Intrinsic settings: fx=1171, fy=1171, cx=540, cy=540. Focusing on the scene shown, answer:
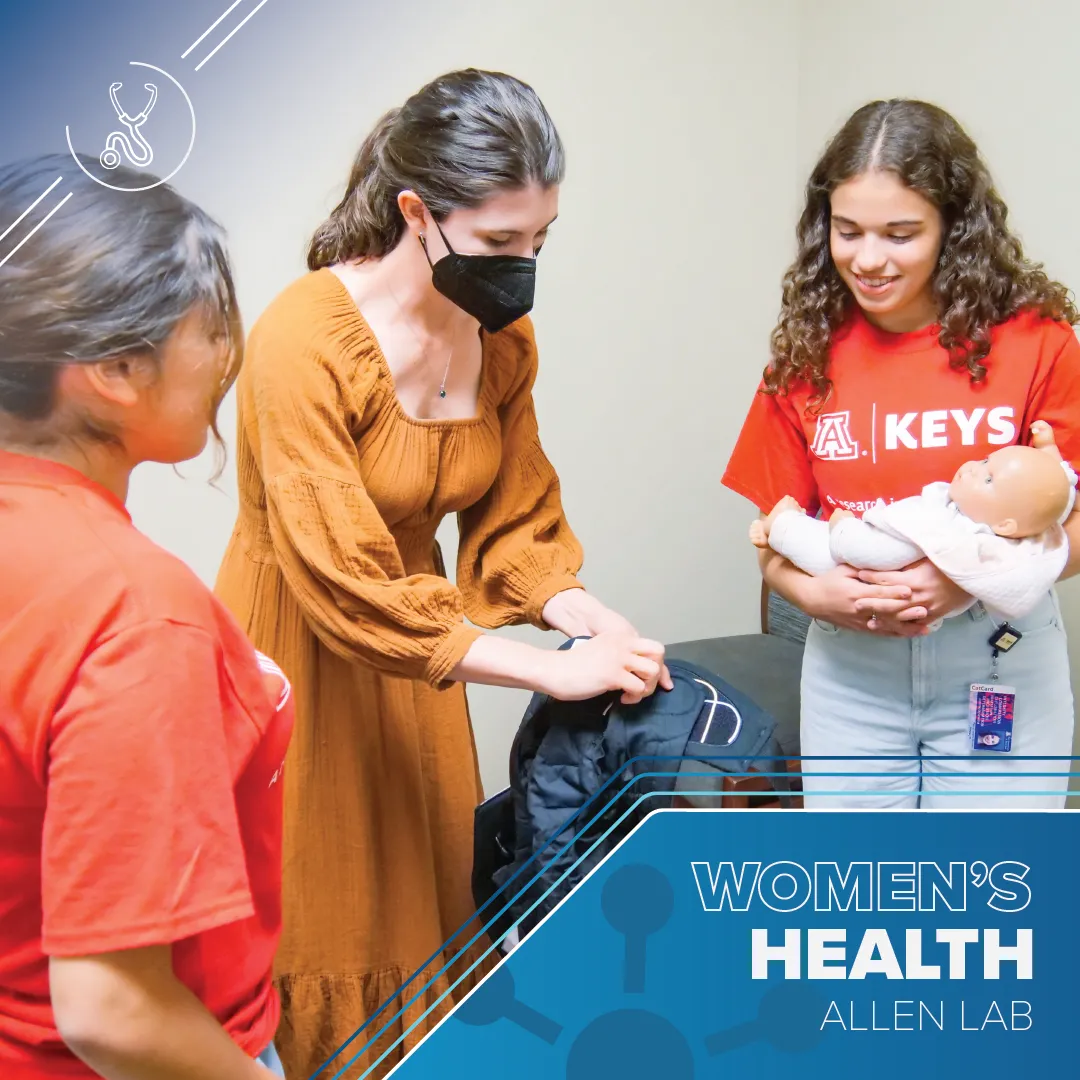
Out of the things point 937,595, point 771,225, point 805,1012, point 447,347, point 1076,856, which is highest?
point 771,225

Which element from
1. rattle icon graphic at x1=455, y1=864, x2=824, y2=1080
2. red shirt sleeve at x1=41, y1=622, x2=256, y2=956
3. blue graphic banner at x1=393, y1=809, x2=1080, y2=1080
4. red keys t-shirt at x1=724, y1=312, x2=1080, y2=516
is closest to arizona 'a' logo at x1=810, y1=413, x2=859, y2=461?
red keys t-shirt at x1=724, y1=312, x2=1080, y2=516

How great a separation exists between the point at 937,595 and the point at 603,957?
0.50m

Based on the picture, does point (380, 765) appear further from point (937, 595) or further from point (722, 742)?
point (937, 595)

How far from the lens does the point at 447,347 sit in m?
1.09

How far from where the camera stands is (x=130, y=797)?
61 cm

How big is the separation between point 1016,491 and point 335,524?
65cm

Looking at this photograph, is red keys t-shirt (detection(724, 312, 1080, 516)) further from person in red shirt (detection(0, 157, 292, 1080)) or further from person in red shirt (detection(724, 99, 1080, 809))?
person in red shirt (detection(0, 157, 292, 1080))

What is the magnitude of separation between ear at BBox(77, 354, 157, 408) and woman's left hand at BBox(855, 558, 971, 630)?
0.78 m

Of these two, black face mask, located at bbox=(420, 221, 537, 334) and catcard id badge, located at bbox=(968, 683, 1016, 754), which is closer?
black face mask, located at bbox=(420, 221, 537, 334)

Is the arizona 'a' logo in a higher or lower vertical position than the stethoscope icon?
lower

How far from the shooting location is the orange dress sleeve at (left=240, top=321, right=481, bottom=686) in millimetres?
952

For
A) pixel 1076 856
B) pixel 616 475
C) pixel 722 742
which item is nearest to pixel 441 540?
pixel 616 475

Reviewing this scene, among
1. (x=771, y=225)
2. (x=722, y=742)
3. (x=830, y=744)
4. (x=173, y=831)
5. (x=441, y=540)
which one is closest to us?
(x=173, y=831)

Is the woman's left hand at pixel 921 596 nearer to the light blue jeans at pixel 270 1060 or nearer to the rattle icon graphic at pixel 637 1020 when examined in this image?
the rattle icon graphic at pixel 637 1020
